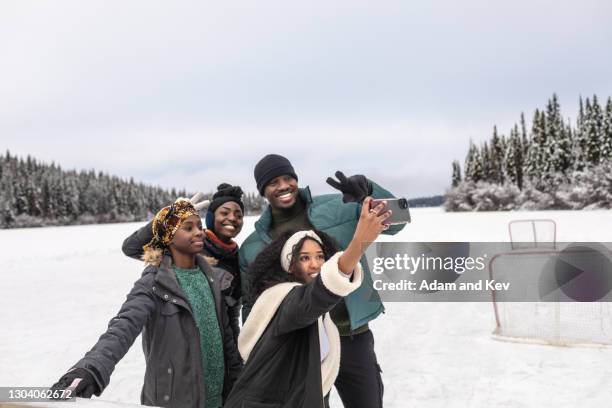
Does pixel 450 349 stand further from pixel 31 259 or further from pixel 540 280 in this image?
pixel 31 259

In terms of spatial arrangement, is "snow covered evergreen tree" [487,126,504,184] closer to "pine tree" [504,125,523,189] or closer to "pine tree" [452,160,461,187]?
"pine tree" [504,125,523,189]

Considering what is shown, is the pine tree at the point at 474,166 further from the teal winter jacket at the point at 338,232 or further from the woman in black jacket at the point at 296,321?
the woman in black jacket at the point at 296,321

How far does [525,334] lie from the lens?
6086 millimetres

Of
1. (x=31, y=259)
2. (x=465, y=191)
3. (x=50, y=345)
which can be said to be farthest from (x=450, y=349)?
(x=465, y=191)

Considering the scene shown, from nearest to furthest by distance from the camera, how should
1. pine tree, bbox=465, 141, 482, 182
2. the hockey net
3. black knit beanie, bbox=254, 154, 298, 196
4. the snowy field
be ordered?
1. black knit beanie, bbox=254, 154, 298, 196
2. the snowy field
3. the hockey net
4. pine tree, bbox=465, 141, 482, 182

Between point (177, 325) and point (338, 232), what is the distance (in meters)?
0.98

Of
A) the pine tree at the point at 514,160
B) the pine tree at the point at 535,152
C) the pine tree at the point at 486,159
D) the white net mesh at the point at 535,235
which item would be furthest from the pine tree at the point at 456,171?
the white net mesh at the point at 535,235

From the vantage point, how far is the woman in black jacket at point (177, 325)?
1.94 m

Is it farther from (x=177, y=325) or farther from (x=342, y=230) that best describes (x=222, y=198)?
(x=177, y=325)

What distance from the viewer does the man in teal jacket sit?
2352 millimetres

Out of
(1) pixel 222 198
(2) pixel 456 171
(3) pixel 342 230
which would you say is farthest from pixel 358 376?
(2) pixel 456 171

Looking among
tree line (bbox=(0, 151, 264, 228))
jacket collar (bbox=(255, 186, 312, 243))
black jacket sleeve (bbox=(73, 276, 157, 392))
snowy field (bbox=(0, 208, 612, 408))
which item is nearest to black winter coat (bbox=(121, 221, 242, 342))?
jacket collar (bbox=(255, 186, 312, 243))

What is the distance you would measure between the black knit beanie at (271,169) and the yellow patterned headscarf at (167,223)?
0.50 m

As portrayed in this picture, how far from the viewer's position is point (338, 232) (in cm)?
257
